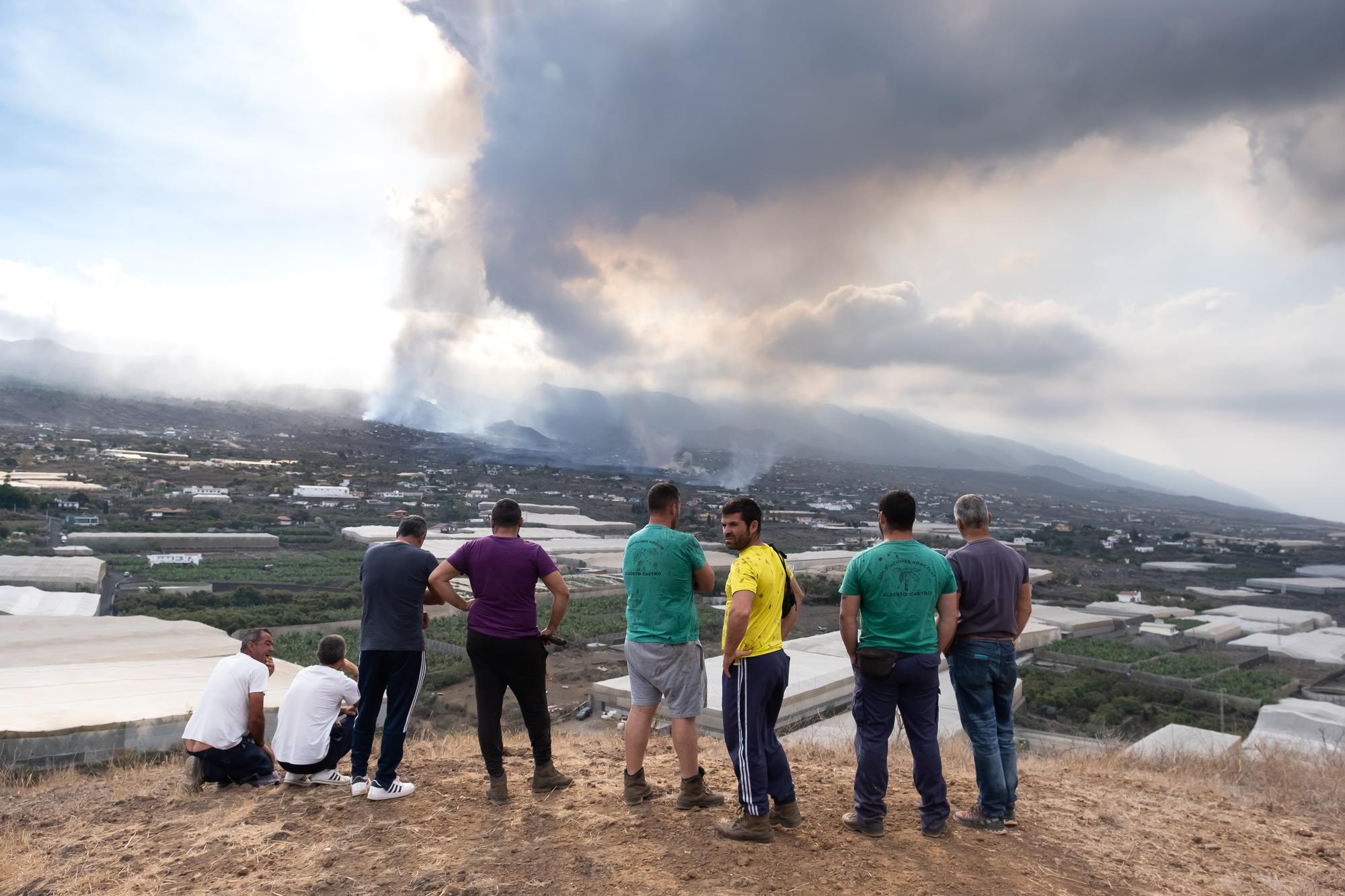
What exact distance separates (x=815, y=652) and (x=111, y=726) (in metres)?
17.5

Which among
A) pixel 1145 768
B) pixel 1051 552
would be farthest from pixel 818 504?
pixel 1145 768

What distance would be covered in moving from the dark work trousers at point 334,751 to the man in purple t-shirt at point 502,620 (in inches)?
45.0

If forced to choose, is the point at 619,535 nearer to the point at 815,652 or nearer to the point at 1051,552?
the point at 815,652

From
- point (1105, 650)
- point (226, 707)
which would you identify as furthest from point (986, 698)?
point (1105, 650)

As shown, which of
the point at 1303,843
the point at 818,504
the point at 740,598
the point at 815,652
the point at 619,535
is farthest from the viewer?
the point at 818,504

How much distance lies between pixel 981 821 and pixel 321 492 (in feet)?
256

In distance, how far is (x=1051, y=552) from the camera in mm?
75125

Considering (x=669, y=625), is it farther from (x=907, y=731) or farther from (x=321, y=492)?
(x=321, y=492)

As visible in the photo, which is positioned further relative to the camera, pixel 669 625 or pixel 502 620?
pixel 502 620

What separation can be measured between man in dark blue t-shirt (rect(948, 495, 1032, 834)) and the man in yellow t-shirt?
113cm

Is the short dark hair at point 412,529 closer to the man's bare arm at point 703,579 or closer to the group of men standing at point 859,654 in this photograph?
the group of men standing at point 859,654

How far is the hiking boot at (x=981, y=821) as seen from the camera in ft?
15.3

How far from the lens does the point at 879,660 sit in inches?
171

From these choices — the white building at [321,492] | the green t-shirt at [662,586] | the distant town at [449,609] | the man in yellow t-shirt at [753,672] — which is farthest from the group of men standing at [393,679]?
the white building at [321,492]
